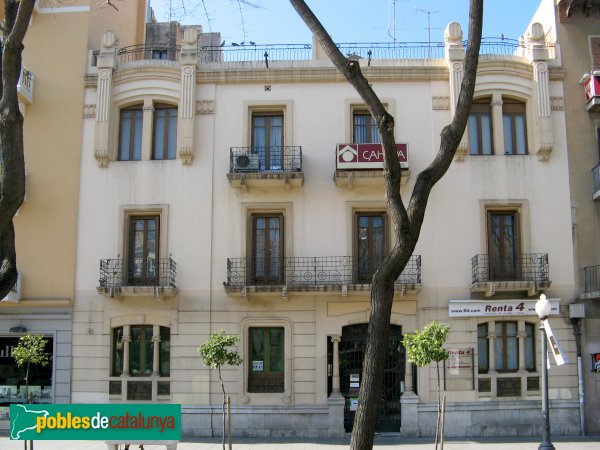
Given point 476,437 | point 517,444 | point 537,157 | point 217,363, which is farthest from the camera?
point 537,157

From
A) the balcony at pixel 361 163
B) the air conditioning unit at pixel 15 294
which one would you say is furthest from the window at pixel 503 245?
the air conditioning unit at pixel 15 294

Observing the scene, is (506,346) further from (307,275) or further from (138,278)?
(138,278)

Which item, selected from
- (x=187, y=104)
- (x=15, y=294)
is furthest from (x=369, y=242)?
(x=15, y=294)

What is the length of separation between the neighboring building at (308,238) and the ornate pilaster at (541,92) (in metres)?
0.05

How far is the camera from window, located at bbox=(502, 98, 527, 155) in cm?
2144

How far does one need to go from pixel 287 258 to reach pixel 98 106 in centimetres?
789

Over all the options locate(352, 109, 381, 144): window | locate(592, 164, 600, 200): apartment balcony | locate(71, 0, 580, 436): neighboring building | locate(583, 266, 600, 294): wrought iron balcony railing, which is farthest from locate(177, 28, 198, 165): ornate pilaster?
locate(583, 266, 600, 294): wrought iron balcony railing

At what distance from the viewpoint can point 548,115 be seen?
20969 millimetres

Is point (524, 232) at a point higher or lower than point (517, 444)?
higher

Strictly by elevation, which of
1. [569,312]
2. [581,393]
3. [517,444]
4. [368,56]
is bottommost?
[517,444]

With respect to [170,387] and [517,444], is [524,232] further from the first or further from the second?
[170,387]

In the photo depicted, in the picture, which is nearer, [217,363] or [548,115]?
[217,363]

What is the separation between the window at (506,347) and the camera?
2044 centimetres

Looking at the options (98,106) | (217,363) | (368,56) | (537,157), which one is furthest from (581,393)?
(98,106)
